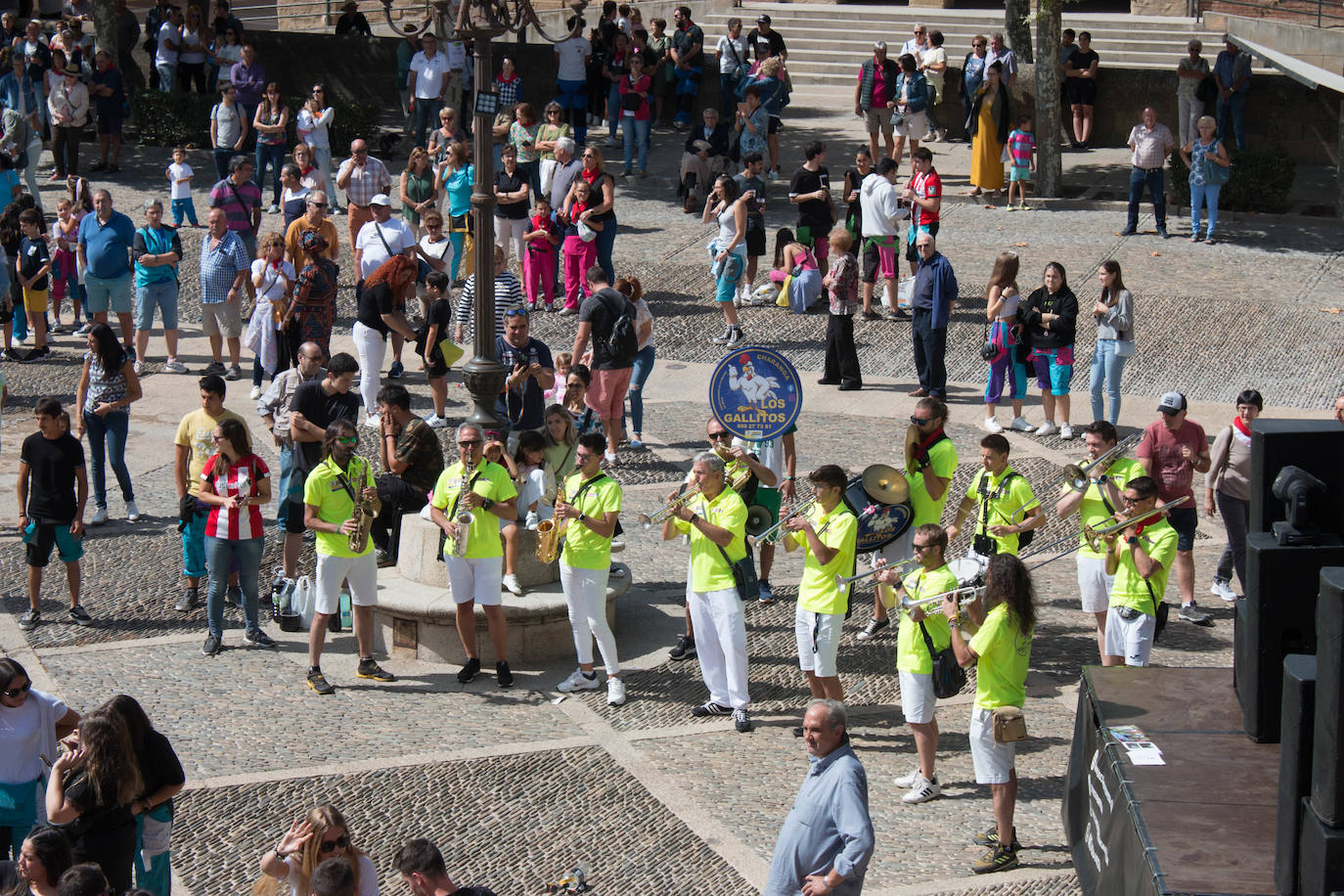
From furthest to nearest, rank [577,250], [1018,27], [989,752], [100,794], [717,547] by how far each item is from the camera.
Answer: [1018,27] < [577,250] < [717,547] < [989,752] < [100,794]

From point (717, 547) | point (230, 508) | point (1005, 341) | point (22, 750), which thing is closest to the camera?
point (22, 750)

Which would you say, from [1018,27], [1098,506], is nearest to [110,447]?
[1098,506]

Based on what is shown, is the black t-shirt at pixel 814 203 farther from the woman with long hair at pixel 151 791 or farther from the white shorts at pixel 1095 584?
the woman with long hair at pixel 151 791

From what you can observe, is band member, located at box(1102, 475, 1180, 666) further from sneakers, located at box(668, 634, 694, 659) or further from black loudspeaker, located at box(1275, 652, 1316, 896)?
black loudspeaker, located at box(1275, 652, 1316, 896)

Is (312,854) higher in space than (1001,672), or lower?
lower

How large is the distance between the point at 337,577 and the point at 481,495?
3.33ft

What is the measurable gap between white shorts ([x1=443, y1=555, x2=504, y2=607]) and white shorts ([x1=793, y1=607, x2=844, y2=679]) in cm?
195

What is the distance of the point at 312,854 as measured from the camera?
21.8 feet

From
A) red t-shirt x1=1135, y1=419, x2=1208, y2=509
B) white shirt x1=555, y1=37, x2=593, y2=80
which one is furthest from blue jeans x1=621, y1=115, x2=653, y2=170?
red t-shirt x1=1135, y1=419, x2=1208, y2=509

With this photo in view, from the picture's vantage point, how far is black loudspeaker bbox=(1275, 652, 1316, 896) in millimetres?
5129

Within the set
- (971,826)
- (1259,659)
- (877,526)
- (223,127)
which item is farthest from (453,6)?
(1259,659)

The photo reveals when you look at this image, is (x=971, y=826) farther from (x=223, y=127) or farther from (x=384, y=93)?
(x=384, y=93)

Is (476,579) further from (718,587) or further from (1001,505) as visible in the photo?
(1001,505)

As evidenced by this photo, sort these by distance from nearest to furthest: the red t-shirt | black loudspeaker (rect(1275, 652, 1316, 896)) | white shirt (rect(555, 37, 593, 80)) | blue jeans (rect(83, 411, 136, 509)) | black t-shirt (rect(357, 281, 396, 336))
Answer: black loudspeaker (rect(1275, 652, 1316, 896)), the red t-shirt, blue jeans (rect(83, 411, 136, 509)), black t-shirt (rect(357, 281, 396, 336)), white shirt (rect(555, 37, 593, 80))
